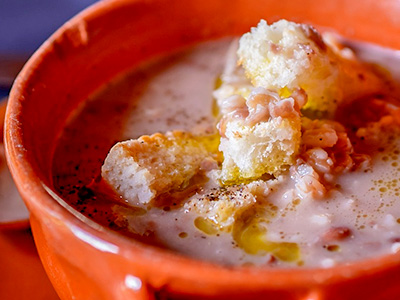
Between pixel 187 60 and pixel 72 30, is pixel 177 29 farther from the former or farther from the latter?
pixel 72 30

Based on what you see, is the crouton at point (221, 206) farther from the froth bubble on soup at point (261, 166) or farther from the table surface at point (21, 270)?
the table surface at point (21, 270)

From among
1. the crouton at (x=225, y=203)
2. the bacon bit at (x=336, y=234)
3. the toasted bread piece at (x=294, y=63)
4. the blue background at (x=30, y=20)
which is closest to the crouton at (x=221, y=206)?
the crouton at (x=225, y=203)

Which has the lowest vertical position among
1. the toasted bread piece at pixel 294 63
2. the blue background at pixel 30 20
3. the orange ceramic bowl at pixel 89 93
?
the blue background at pixel 30 20

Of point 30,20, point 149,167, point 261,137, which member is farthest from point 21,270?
point 30,20

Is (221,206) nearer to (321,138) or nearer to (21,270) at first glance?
(321,138)

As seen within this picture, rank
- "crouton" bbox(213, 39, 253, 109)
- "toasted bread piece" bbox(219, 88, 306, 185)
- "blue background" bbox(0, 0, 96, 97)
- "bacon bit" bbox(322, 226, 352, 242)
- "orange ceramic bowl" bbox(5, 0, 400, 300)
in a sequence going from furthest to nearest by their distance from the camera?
"blue background" bbox(0, 0, 96, 97), "crouton" bbox(213, 39, 253, 109), "toasted bread piece" bbox(219, 88, 306, 185), "bacon bit" bbox(322, 226, 352, 242), "orange ceramic bowl" bbox(5, 0, 400, 300)

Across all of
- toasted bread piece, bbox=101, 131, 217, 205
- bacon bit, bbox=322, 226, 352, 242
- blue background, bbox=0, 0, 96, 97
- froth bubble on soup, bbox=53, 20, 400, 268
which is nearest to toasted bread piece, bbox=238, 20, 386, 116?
froth bubble on soup, bbox=53, 20, 400, 268

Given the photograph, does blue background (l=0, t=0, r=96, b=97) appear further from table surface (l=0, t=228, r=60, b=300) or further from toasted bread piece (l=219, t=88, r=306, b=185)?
toasted bread piece (l=219, t=88, r=306, b=185)
